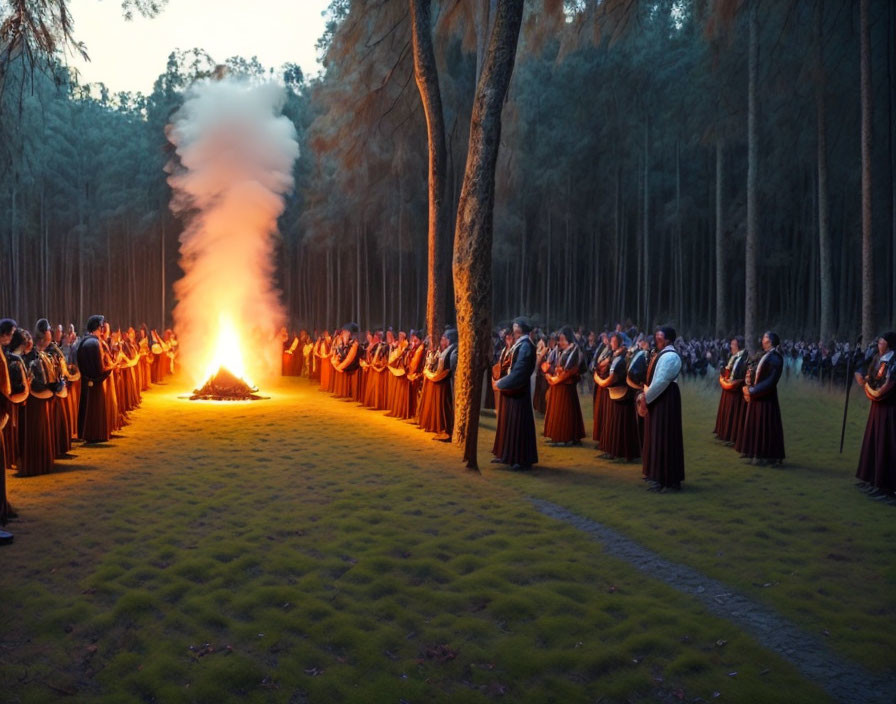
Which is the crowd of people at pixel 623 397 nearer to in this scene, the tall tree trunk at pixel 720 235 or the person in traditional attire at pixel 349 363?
the person in traditional attire at pixel 349 363

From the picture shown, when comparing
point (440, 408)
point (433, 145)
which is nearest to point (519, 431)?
point (440, 408)

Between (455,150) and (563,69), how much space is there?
1045 centimetres

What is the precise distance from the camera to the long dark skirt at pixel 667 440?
8781 mm

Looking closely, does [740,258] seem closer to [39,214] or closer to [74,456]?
[74,456]

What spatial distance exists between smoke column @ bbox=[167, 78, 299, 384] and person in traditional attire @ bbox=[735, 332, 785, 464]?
47.0ft

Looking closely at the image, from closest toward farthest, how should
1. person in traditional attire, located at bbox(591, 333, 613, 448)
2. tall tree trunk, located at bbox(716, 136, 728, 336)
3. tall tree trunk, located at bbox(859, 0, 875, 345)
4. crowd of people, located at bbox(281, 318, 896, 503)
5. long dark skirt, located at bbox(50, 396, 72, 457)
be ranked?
crowd of people, located at bbox(281, 318, 896, 503) < long dark skirt, located at bbox(50, 396, 72, 457) < person in traditional attire, located at bbox(591, 333, 613, 448) < tall tree trunk, located at bbox(859, 0, 875, 345) < tall tree trunk, located at bbox(716, 136, 728, 336)

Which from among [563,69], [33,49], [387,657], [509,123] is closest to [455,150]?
[509,123]

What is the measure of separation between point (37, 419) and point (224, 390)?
9677mm

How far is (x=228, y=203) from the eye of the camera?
21875 mm

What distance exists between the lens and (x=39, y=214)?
1526 inches

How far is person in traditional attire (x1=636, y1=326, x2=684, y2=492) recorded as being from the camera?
8750 millimetres

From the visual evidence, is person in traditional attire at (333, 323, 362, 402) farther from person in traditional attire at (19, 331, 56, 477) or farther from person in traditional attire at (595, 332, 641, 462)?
person in traditional attire at (19, 331, 56, 477)

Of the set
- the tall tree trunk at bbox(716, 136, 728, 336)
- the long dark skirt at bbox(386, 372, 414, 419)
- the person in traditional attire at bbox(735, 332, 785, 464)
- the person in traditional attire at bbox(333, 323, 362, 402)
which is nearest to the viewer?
the person in traditional attire at bbox(735, 332, 785, 464)

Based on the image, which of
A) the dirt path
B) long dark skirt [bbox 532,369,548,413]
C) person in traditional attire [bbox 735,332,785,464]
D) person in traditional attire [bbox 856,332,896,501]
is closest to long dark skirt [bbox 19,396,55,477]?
the dirt path
